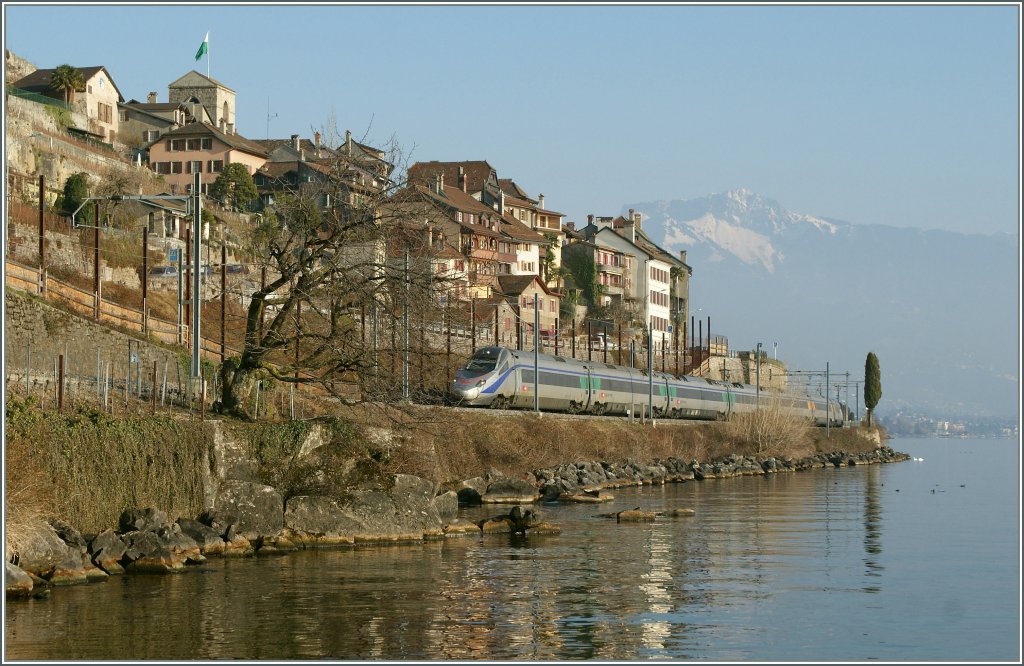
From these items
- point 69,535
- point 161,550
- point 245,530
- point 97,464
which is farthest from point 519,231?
point 69,535

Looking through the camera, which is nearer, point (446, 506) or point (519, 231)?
point (446, 506)

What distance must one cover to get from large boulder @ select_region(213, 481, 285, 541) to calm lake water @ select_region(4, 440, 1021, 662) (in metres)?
1.52

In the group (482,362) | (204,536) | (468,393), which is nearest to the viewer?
(204,536)

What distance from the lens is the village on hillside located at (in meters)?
37.3

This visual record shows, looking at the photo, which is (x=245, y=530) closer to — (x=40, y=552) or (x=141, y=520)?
(x=141, y=520)

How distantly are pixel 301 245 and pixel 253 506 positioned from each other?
25.4 ft

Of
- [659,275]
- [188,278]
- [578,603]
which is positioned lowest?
[578,603]

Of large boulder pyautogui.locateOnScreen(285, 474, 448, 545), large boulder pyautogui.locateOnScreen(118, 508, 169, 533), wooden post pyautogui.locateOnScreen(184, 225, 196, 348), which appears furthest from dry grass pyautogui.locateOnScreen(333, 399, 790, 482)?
large boulder pyautogui.locateOnScreen(118, 508, 169, 533)

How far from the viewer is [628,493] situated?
57250 mm

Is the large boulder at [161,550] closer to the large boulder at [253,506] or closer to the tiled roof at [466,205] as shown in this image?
the large boulder at [253,506]

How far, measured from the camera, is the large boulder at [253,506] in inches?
1278

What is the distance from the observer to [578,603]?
25.2 meters

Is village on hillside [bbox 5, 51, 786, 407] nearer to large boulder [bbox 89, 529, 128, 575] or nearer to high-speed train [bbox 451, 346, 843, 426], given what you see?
high-speed train [bbox 451, 346, 843, 426]

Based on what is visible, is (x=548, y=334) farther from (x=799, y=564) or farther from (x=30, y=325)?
→ (x=799, y=564)
